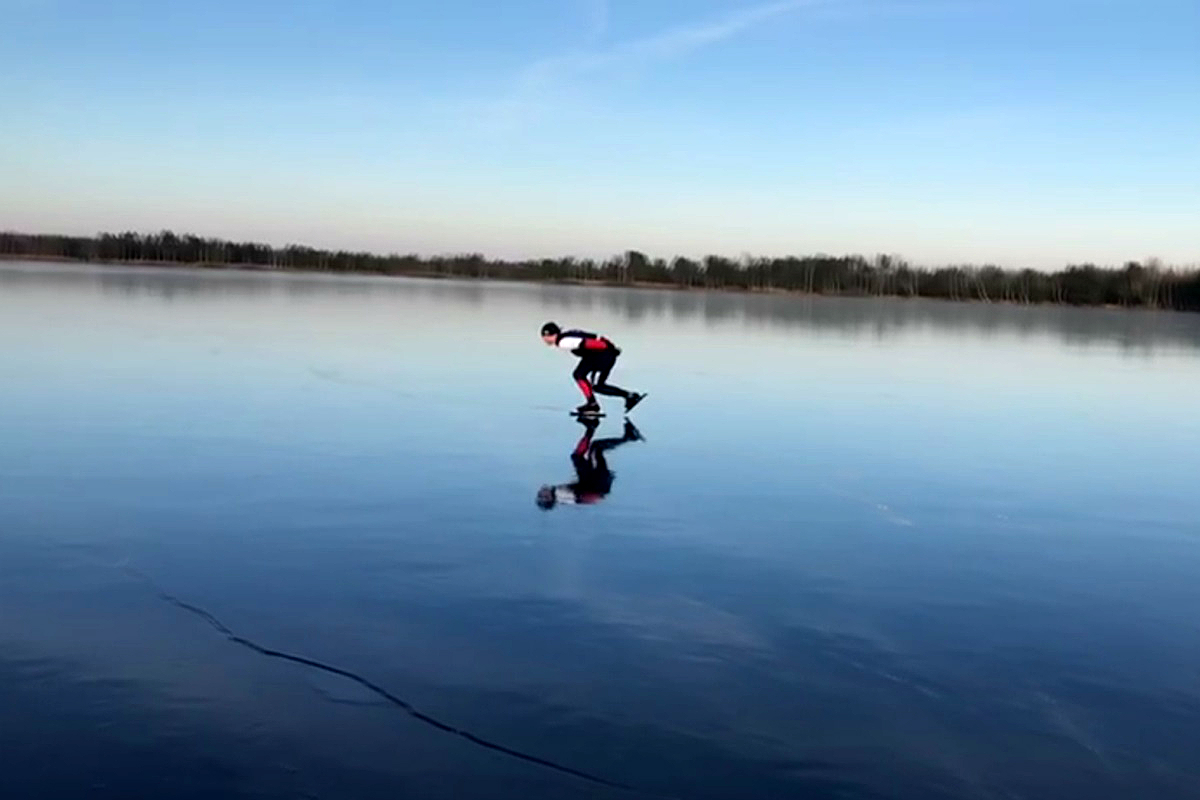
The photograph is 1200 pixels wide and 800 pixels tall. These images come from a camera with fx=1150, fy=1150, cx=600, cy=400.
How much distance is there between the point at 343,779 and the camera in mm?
3832

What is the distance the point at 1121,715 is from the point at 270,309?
34278mm

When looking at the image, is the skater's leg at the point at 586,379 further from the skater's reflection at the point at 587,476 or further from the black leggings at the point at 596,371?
the skater's reflection at the point at 587,476

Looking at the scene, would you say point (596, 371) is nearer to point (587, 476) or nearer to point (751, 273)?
point (587, 476)

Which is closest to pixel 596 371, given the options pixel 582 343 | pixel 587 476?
pixel 582 343

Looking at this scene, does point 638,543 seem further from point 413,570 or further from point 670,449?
point 670,449

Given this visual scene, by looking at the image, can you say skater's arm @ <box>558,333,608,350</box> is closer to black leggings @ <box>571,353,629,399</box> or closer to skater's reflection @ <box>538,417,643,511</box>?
black leggings @ <box>571,353,629,399</box>

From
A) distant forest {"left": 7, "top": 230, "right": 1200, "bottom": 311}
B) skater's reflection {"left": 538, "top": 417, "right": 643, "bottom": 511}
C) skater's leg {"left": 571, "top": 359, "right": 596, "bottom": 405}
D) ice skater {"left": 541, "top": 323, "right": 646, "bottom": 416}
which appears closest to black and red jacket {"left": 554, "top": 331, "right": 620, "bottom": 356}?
ice skater {"left": 541, "top": 323, "right": 646, "bottom": 416}

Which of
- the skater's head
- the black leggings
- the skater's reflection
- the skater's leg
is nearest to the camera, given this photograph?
the skater's head

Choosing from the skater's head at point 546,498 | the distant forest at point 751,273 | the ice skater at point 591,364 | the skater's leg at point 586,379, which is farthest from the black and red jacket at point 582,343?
the distant forest at point 751,273

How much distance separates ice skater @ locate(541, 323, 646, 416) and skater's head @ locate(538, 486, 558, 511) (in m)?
4.81

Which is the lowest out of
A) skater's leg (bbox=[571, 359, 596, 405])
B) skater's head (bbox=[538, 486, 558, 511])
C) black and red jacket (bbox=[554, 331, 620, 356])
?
skater's head (bbox=[538, 486, 558, 511])

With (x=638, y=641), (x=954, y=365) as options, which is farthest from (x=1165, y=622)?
(x=954, y=365)

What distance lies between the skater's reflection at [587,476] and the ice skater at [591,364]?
4.17ft

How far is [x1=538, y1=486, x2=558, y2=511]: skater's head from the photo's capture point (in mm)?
8383
